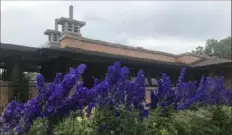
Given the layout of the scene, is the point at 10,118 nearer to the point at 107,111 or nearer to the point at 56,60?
the point at 107,111

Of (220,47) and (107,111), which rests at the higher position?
(220,47)

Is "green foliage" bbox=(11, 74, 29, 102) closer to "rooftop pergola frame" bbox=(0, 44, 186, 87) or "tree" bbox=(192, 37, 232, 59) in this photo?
"rooftop pergola frame" bbox=(0, 44, 186, 87)

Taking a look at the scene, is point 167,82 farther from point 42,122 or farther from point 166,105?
point 42,122

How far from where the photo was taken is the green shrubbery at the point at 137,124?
5.79 meters

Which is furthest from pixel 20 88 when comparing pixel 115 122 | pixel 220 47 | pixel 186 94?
pixel 220 47

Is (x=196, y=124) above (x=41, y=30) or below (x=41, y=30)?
below

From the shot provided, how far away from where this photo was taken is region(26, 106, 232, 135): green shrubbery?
228 inches

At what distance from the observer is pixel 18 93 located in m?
10.9

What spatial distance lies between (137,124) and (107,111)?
0.68 m

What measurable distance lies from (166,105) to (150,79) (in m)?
9.36

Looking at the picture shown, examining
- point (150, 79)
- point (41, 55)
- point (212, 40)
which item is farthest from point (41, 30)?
point (212, 40)

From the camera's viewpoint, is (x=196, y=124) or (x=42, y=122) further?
(x=196, y=124)

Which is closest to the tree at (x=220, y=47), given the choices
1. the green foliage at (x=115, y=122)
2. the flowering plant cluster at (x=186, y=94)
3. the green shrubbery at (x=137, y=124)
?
the flowering plant cluster at (x=186, y=94)

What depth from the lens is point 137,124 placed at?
646cm
